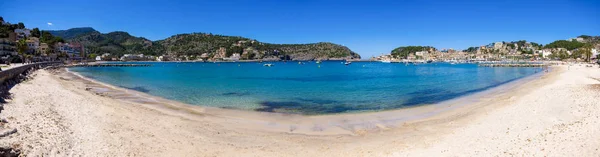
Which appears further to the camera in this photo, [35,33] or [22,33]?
[35,33]

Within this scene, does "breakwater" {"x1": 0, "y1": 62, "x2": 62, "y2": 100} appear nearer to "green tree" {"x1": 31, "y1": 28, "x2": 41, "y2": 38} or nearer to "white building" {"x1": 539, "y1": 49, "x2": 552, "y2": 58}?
"green tree" {"x1": 31, "y1": 28, "x2": 41, "y2": 38}

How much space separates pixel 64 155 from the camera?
9.37m

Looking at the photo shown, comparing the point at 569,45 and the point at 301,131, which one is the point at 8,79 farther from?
the point at 569,45

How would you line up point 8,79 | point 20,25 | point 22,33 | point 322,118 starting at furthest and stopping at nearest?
point 20,25
point 22,33
point 8,79
point 322,118

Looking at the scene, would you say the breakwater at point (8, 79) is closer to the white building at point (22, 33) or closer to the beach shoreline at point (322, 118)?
the beach shoreline at point (322, 118)

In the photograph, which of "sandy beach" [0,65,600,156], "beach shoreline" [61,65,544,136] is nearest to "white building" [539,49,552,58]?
"sandy beach" [0,65,600,156]

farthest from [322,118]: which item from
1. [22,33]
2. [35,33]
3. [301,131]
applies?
[35,33]

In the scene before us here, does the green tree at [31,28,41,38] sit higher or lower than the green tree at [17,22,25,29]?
lower

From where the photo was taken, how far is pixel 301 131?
1467cm

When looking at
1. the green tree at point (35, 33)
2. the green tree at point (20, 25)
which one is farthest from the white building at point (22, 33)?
the green tree at point (20, 25)

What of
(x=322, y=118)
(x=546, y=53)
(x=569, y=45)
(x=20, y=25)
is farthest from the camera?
(x=546, y=53)

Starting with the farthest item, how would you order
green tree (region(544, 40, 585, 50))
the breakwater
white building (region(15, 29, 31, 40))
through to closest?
green tree (region(544, 40, 585, 50)), white building (region(15, 29, 31, 40)), the breakwater

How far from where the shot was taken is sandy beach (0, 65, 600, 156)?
1001 cm

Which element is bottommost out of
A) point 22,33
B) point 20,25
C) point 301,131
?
point 301,131
